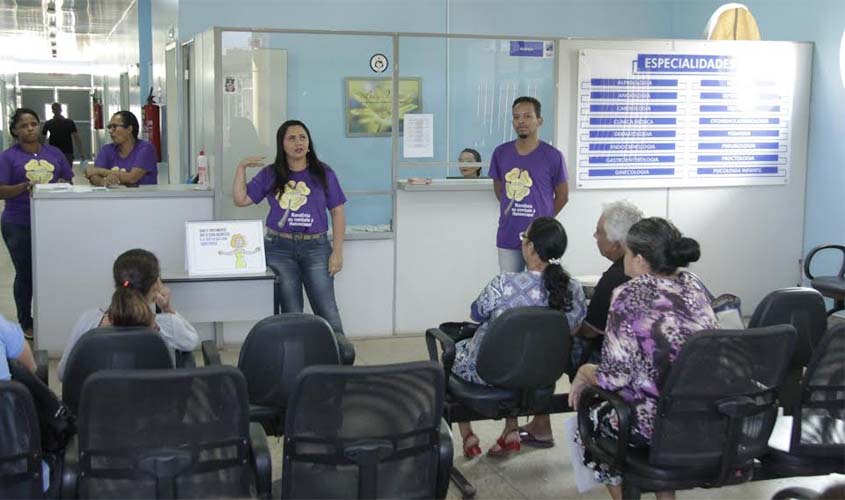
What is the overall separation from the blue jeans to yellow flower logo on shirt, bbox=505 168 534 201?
111 cm

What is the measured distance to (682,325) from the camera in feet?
9.86

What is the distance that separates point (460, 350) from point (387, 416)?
4.11 feet

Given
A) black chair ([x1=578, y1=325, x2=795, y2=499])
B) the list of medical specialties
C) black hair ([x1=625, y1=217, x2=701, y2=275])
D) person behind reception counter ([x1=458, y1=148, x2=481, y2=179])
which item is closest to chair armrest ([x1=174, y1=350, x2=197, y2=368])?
black chair ([x1=578, y1=325, x2=795, y2=499])

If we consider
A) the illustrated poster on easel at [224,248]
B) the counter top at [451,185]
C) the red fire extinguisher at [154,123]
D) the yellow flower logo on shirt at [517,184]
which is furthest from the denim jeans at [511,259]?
the red fire extinguisher at [154,123]

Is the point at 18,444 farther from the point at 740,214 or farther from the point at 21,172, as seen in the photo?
the point at 740,214

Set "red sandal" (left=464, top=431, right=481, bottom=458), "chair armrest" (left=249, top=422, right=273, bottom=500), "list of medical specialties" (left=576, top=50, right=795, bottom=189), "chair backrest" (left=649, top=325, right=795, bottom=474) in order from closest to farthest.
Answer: "chair armrest" (left=249, top=422, right=273, bottom=500) < "chair backrest" (left=649, top=325, right=795, bottom=474) < "red sandal" (left=464, top=431, right=481, bottom=458) < "list of medical specialties" (left=576, top=50, right=795, bottom=189)

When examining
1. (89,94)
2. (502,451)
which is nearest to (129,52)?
(502,451)

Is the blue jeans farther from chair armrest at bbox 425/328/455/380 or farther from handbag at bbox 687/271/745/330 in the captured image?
handbag at bbox 687/271/745/330

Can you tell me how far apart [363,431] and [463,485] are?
4.12ft

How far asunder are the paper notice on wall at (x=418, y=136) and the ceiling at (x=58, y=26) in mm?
9177

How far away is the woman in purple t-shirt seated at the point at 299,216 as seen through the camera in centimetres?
522

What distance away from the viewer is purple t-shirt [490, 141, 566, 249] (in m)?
5.53

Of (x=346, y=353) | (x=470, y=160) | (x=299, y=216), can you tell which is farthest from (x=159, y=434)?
(x=470, y=160)

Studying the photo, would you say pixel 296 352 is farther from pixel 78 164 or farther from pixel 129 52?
pixel 78 164
